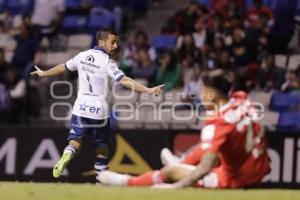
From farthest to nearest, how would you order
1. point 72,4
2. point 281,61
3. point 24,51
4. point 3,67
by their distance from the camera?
point 72,4
point 24,51
point 3,67
point 281,61

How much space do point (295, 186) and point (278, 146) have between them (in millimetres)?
643

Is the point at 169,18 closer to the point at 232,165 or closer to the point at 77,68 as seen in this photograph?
the point at 77,68

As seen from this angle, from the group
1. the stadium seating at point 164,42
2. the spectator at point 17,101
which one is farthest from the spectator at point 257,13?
the spectator at point 17,101

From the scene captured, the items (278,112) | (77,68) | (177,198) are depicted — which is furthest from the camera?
(278,112)

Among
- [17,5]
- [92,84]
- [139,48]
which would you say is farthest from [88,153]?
[17,5]

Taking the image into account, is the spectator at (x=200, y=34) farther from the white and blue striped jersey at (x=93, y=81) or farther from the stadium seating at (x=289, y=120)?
the white and blue striped jersey at (x=93, y=81)

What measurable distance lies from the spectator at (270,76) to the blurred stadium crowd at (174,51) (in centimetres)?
2

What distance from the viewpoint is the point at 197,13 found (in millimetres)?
18688

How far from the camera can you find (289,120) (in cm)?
1614

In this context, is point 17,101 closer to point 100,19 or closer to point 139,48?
point 139,48

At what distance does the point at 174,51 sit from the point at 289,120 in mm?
2633

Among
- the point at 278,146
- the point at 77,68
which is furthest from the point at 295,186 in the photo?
the point at 77,68

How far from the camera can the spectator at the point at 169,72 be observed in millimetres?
17109

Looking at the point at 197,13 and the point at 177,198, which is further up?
the point at 197,13
